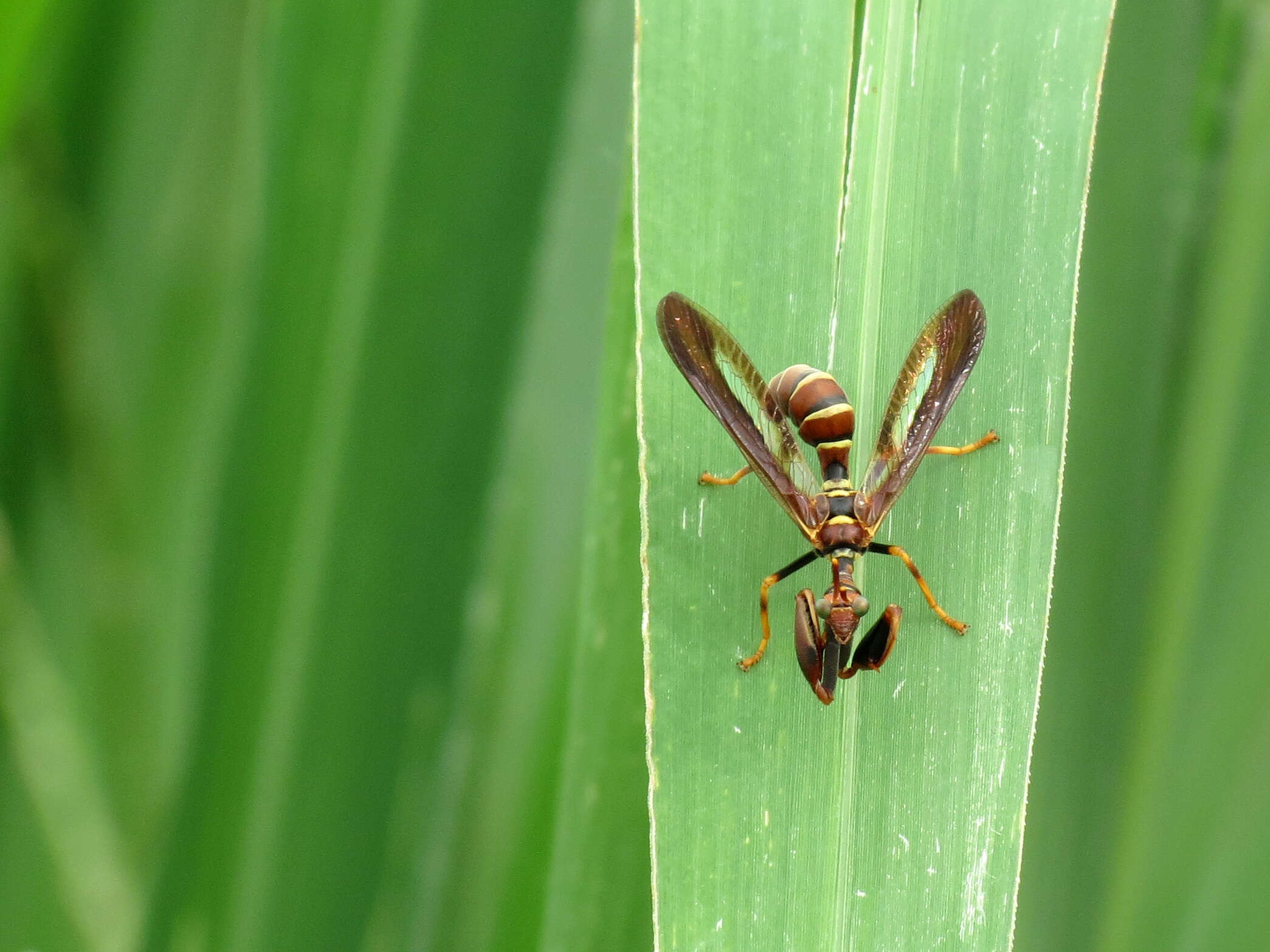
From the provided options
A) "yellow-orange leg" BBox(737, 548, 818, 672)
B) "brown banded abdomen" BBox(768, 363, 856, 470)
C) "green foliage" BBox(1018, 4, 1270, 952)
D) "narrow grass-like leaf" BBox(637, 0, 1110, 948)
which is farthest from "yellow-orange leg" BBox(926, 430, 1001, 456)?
"green foliage" BBox(1018, 4, 1270, 952)

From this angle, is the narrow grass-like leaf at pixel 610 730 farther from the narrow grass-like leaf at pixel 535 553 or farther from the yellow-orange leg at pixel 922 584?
the yellow-orange leg at pixel 922 584

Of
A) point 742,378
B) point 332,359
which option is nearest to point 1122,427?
point 742,378

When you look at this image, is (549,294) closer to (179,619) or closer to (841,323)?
(841,323)

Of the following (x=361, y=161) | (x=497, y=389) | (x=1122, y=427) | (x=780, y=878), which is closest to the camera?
(x=780, y=878)

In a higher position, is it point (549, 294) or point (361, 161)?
point (361, 161)

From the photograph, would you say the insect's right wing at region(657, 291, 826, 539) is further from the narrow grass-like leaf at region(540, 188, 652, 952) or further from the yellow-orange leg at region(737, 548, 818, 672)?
the narrow grass-like leaf at region(540, 188, 652, 952)

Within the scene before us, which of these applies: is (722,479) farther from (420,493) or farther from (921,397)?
(420,493)
